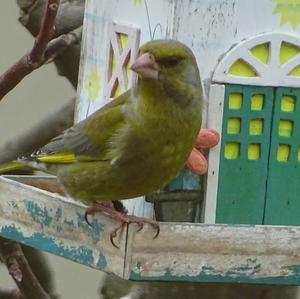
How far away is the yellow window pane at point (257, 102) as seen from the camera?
3.89 meters

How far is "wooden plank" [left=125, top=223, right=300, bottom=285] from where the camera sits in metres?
3.43

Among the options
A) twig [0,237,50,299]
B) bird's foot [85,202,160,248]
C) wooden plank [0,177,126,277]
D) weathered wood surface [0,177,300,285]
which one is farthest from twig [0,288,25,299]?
bird's foot [85,202,160,248]

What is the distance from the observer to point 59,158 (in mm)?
3859

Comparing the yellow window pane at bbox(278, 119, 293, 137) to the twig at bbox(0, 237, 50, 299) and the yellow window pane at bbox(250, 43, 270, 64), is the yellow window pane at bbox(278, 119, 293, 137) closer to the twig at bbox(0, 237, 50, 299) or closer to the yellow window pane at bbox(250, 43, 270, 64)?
the yellow window pane at bbox(250, 43, 270, 64)

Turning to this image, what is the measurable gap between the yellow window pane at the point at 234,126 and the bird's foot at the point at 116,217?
405 millimetres

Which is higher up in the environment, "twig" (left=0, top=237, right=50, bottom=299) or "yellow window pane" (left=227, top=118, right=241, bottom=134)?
"yellow window pane" (left=227, top=118, right=241, bottom=134)

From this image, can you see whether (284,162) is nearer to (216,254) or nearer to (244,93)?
(244,93)

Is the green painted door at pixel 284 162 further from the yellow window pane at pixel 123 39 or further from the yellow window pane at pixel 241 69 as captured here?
the yellow window pane at pixel 123 39

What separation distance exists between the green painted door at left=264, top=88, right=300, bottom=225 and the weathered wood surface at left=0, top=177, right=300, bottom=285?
36cm

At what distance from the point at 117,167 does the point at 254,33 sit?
59 cm

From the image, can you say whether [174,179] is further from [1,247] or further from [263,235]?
[1,247]

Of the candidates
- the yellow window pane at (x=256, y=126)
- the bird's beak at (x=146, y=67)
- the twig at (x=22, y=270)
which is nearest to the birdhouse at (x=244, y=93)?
the yellow window pane at (x=256, y=126)

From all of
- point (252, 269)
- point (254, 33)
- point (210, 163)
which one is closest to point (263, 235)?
point (252, 269)

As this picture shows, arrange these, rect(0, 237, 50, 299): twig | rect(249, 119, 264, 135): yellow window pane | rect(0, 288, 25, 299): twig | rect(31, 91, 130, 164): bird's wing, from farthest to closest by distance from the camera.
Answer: rect(0, 288, 25, 299): twig
rect(0, 237, 50, 299): twig
rect(249, 119, 264, 135): yellow window pane
rect(31, 91, 130, 164): bird's wing
